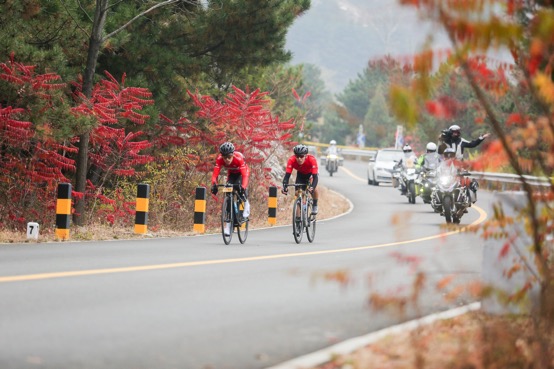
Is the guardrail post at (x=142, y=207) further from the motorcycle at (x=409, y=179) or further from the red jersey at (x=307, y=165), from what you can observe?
the motorcycle at (x=409, y=179)

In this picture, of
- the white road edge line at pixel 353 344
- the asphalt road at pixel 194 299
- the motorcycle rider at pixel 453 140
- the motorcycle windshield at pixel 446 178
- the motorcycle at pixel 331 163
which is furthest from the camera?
the motorcycle at pixel 331 163

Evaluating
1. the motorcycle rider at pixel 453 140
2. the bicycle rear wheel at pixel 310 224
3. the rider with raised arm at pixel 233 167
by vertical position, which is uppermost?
the motorcycle rider at pixel 453 140

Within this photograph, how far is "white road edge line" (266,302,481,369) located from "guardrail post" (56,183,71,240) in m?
9.28

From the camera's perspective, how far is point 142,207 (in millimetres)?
20547

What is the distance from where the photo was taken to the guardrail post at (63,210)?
710 inches

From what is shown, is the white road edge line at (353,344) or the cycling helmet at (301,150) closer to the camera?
the white road edge line at (353,344)

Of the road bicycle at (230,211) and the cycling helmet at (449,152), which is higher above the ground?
the cycling helmet at (449,152)

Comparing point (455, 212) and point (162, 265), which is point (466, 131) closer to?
point (455, 212)

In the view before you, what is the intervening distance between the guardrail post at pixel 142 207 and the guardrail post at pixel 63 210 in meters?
2.34

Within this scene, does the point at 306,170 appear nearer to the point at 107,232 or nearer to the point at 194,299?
the point at 107,232

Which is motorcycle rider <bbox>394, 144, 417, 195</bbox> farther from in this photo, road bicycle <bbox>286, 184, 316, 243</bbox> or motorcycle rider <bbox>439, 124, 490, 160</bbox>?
road bicycle <bbox>286, 184, 316, 243</bbox>

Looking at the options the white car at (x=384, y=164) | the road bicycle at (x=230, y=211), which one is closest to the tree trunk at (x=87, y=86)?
the road bicycle at (x=230, y=211)

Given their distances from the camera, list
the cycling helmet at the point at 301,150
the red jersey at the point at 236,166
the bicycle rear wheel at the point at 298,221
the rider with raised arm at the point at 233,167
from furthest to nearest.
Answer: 1. the bicycle rear wheel at the point at 298,221
2. the cycling helmet at the point at 301,150
3. the red jersey at the point at 236,166
4. the rider with raised arm at the point at 233,167

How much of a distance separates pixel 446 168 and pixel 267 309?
16.3m
